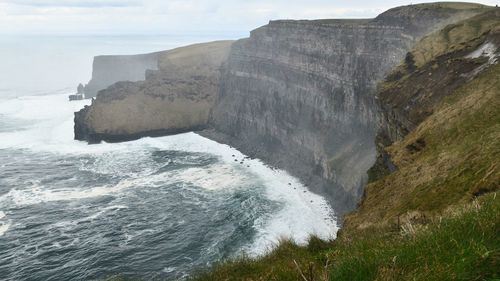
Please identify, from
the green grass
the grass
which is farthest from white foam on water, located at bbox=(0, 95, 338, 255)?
the grass

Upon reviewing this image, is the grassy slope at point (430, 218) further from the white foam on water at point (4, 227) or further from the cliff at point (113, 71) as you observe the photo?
the cliff at point (113, 71)

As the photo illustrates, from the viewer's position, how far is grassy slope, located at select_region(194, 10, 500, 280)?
6.04m

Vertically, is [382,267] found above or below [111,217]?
above

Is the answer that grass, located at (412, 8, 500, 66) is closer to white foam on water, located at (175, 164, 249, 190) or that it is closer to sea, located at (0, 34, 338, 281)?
sea, located at (0, 34, 338, 281)

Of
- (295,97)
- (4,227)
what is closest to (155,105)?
(295,97)

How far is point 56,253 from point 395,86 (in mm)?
31598

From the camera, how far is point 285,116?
246 ft

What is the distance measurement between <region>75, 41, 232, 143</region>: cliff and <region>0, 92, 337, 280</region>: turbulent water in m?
5.90

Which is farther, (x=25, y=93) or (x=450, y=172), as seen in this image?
(x=25, y=93)

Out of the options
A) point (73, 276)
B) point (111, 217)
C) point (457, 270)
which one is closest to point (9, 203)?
point (111, 217)

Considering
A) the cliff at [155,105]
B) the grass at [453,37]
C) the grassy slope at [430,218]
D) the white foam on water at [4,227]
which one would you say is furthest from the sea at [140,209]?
the grass at [453,37]

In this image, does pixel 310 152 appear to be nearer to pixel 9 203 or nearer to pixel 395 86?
pixel 395 86

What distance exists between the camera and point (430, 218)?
11211mm

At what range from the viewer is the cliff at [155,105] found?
86.7 metres
